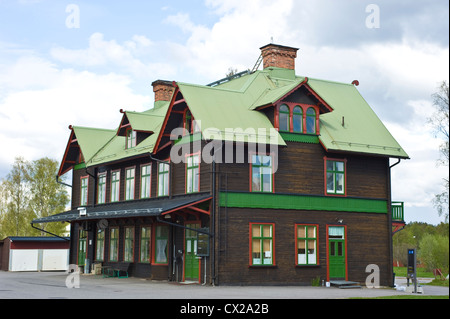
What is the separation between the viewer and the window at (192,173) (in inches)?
1143

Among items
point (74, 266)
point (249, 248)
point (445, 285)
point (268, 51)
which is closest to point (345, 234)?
point (249, 248)

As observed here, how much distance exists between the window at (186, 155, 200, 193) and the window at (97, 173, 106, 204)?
33.5 feet

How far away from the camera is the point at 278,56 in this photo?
3466cm

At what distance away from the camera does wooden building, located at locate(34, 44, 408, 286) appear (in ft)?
91.2

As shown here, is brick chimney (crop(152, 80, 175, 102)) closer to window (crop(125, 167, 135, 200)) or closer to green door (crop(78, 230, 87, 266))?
window (crop(125, 167, 135, 200))

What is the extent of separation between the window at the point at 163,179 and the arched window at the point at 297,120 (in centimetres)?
666

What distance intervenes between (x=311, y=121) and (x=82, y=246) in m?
18.6

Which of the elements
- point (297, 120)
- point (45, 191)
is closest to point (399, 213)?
point (297, 120)

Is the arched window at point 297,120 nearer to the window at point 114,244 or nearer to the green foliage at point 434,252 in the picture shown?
the window at point 114,244

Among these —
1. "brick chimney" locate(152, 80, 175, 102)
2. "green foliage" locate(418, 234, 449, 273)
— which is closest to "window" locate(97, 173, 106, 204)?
"brick chimney" locate(152, 80, 175, 102)

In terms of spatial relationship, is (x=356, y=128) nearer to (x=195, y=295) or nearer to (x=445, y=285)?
(x=445, y=285)

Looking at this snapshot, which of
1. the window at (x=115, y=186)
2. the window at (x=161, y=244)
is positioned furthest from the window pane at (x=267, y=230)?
the window at (x=115, y=186)

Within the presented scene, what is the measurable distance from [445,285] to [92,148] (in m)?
22.8
